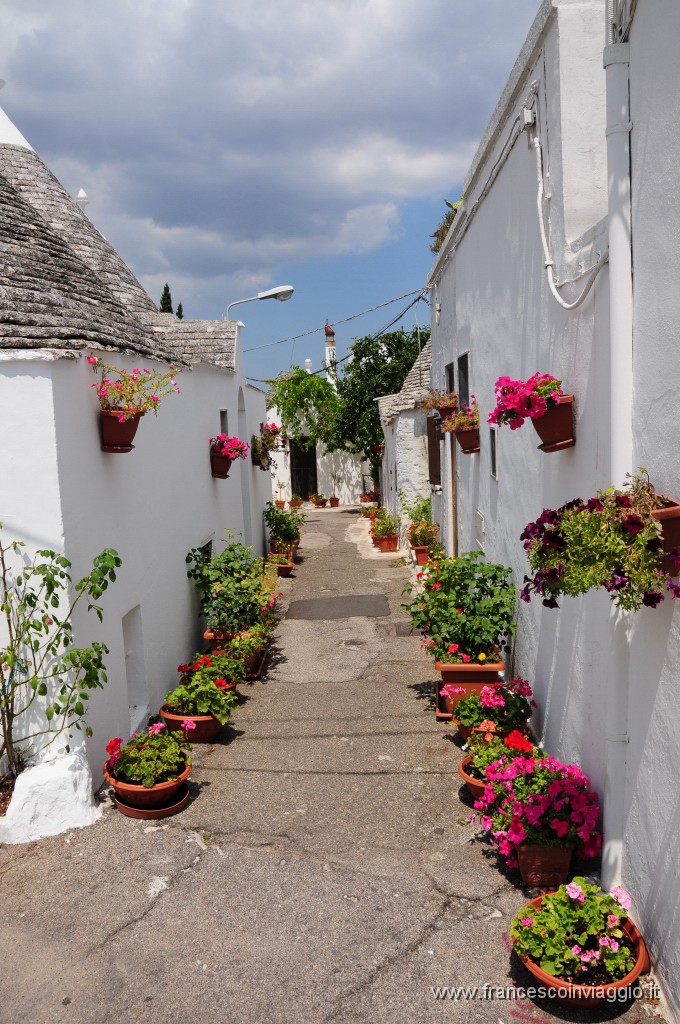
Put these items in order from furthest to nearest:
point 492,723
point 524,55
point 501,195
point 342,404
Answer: point 342,404, point 501,195, point 492,723, point 524,55

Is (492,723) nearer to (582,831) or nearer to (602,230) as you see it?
(582,831)

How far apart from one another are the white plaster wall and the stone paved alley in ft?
3.40

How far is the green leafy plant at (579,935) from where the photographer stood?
11.1 feet

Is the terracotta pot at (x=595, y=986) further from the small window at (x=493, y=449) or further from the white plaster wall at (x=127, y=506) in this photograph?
the small window at (x=493, y=449)

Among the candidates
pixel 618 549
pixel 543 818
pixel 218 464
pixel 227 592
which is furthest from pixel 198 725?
pixel 618 549

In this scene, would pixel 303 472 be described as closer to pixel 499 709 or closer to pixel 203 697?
pixel 203 697

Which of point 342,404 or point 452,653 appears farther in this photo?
point 342,404

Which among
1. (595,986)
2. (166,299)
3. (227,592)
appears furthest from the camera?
(166,299)

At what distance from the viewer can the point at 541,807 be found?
4289mm

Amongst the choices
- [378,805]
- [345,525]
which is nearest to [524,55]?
[378,805]

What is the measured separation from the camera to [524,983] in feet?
11.9

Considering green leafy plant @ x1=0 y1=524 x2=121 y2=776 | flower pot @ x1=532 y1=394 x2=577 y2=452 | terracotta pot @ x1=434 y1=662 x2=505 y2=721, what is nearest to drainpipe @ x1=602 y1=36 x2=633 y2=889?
flower pot @ x1=532 y1=394 x2=577 y2=452

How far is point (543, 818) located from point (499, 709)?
163 centimetres

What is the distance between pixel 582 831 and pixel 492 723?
63.2 inches
